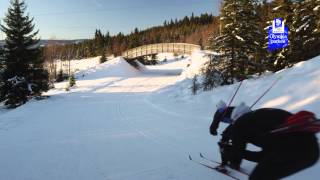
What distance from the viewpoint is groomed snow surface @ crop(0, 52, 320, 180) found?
6215mm

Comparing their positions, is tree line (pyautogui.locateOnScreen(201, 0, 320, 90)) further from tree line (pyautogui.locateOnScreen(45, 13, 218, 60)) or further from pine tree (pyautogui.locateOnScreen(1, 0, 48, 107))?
tree line (pyautogui.locateOnScreen(45, 13, 218, 60))

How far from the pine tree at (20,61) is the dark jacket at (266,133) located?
22425 millimetres

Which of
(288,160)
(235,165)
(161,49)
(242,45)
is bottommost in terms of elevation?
(235,165)

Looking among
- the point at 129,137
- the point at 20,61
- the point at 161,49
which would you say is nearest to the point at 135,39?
the point at 161,49

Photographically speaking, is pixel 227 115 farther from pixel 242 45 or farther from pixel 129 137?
pixel 242 45

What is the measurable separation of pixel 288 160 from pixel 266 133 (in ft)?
1.34

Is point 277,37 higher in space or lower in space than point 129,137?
higher

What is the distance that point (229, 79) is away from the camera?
19891mm

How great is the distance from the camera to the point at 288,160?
12.3 ft

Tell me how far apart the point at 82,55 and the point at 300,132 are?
412ft

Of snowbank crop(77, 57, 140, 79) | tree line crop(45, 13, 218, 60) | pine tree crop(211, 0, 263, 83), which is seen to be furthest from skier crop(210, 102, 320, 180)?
tree line crop(45, 13, 218, 60)

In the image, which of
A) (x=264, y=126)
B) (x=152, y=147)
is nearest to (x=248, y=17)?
(x=152, y=147)

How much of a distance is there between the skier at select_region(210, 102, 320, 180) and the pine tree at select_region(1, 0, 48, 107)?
2270 cm

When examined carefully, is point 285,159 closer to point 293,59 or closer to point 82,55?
point 293,59
